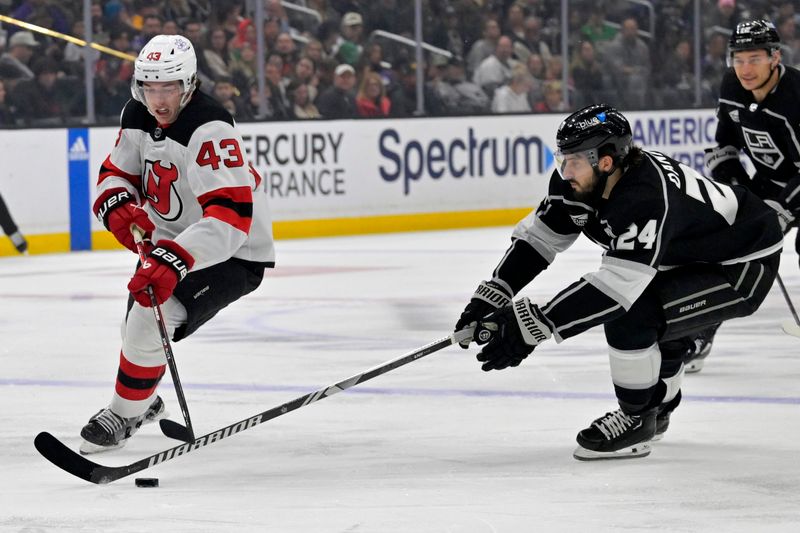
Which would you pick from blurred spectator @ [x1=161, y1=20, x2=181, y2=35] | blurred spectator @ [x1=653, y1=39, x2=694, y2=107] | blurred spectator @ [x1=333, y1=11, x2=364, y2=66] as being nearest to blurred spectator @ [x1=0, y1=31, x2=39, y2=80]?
blurred spectator @ [x1=161, y1=20, x2=181, y2=35]

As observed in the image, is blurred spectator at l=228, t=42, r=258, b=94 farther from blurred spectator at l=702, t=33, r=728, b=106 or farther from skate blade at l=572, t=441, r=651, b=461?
skate blade at l=572, t=441, r=651, b=461

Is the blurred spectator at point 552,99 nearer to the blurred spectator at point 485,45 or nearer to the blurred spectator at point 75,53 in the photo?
the blurred spectator at point 485,45

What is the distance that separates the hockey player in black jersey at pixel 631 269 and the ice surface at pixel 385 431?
7.5 inches

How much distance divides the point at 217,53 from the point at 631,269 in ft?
23.5

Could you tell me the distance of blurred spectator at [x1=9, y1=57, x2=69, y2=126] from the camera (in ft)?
31.5

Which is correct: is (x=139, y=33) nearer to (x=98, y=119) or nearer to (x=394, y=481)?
(x=98, y=119)

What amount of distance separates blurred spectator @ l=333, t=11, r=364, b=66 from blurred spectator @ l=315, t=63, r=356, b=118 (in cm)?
7

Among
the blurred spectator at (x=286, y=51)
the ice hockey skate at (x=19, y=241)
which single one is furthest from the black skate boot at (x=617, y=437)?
the blurred spectator at (x=286, y=51)

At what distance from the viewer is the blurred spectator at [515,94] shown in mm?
11753

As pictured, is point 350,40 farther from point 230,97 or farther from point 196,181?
point 196,181

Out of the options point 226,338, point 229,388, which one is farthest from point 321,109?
point 229,388

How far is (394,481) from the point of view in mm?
3604

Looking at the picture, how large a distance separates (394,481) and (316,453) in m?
0.41

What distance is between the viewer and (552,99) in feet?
39.7
